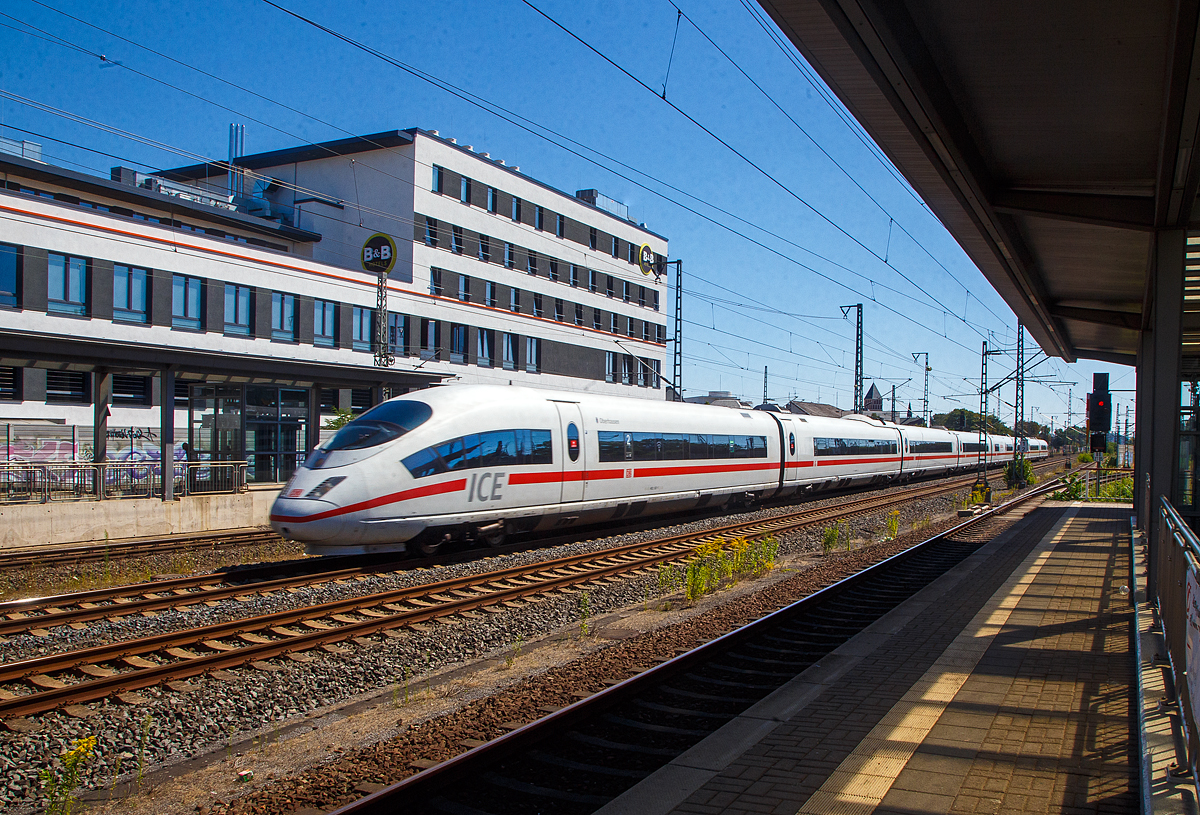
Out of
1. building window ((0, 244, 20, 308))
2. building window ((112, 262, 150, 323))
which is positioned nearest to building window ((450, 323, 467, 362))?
building window ((112, 262, 150, 323))

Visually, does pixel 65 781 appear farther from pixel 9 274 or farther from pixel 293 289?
pixel 293 289

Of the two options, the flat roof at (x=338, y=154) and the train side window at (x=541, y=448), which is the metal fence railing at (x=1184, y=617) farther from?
the flat roof at (x=338, y=154)

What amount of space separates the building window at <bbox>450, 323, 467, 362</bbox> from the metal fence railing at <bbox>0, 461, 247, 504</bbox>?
1546cm

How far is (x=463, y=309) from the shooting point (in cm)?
3544

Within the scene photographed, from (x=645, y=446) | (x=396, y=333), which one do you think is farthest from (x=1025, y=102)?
(x=396, y=333)

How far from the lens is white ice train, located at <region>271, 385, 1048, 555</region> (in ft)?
39.3

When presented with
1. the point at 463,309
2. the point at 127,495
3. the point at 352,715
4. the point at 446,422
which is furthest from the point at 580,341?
the point at 352,715

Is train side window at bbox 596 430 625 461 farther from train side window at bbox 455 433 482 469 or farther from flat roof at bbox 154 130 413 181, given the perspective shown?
flat roof at bbox 154 130 413 181

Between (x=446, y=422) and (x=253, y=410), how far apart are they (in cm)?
1292

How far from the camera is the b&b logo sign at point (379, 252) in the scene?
31.6 m

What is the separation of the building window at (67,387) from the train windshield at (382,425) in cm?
2004

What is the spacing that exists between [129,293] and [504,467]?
18491 millimetres

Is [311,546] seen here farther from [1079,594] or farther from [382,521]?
[1079,594]

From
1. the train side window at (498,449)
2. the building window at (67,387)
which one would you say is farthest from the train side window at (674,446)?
the building window at (67,387)
